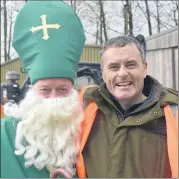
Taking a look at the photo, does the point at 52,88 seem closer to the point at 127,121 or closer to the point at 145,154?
the point at 127,121

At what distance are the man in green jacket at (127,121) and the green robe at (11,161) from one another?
0.86 feet

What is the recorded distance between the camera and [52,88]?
2055mm

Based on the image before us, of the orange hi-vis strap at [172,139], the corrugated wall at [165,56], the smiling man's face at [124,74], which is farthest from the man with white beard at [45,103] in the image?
the corrugated wall at [165,56]

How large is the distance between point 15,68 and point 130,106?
1084cm

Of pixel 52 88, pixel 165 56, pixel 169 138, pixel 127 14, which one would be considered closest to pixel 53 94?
pixel 52 88

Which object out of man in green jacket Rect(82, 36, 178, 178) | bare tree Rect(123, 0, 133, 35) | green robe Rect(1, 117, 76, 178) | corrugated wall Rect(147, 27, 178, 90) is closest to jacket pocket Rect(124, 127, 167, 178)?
man in green jacket Rect(82, 36, 178, 178)

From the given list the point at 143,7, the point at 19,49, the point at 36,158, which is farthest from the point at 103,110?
the point at 143,7

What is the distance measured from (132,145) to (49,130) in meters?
0.47

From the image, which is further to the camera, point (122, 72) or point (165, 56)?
point (165, 56)

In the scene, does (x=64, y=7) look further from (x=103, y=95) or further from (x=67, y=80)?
(x=103, y=95)

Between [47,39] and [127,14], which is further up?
[127,14]

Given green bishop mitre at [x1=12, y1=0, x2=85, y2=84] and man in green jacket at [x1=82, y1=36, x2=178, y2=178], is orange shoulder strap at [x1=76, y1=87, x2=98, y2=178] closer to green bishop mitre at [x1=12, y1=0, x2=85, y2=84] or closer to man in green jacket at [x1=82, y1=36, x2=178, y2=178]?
man in green jacket at [x1=82, y1=36, x2=178, y2=178]

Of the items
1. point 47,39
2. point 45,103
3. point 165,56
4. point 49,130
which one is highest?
point 165,56

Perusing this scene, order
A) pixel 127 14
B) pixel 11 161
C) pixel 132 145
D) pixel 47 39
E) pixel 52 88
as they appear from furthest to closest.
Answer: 1. pixel 127 14
2. pixel 47 39
3. pixel 52 88
4. pixel 132 145
5. pixel 11 161
